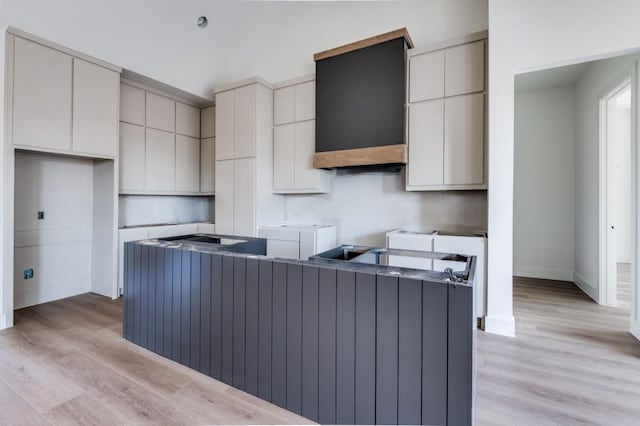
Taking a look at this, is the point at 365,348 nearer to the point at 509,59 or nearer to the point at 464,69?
the point at 509,59

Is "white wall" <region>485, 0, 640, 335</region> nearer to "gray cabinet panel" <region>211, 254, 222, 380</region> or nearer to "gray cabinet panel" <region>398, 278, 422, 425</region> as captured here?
"gray cabinet panel" <region>398, 278, 422, 425</region>

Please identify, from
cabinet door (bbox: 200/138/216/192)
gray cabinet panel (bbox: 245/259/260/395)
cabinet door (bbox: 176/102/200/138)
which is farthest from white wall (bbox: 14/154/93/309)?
gray cabinet panel (bbox: 245/259/260/395)

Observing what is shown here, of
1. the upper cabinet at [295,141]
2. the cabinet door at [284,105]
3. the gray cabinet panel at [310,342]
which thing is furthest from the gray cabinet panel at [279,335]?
the cabinet door at [284,105]

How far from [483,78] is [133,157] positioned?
427 centimetres

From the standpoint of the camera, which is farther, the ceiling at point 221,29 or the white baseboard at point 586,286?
the white baseboard at point 586,286

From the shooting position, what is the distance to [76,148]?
323cm

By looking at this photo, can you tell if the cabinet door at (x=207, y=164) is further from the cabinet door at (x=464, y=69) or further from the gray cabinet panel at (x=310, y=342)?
the gray cabinet panel at (x=310, y=342)

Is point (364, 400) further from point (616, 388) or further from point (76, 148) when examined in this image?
point (76, 148)

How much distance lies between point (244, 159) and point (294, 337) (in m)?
3.05

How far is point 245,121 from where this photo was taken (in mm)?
4121

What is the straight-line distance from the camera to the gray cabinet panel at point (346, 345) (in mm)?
1407

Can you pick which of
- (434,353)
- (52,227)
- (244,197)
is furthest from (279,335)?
(52,227)

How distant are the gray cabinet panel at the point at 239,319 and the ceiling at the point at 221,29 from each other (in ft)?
10.4

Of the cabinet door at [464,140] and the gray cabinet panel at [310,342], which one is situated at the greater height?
the cabinet door at [464,140]
